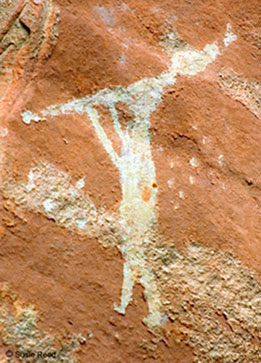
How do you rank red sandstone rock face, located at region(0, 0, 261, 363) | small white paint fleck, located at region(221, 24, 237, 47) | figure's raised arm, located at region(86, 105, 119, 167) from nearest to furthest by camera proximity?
red sandstone rock face, located at region(0, 0, 261, 363), figure's raised arm, located at region(86, 105, 119, 167), small white paint fleck, located at region(221, 24, 237, 47)

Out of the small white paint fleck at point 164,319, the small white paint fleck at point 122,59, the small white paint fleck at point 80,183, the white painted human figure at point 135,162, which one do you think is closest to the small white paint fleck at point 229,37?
the white painted human figure at point 135,162

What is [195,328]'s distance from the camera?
3.46 ft

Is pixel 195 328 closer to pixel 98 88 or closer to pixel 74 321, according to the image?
pixel 74 321

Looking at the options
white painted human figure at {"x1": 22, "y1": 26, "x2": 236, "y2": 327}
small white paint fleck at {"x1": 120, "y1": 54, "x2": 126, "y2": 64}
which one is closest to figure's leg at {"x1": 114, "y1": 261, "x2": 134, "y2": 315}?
white painted human figure at {"x1": 22, "y1": 26, "x2": 236, "y2": 327}

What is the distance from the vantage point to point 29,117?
3.40 feet

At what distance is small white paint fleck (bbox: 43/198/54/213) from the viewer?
3.31 ft

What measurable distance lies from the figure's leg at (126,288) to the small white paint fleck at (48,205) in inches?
7.8

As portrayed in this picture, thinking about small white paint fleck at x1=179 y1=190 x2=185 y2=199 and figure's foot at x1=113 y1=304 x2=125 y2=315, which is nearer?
figure's foot at x1=113 y1=304 x2=125 y2=315

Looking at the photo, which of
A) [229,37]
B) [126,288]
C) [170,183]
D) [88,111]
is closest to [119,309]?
[126,288]

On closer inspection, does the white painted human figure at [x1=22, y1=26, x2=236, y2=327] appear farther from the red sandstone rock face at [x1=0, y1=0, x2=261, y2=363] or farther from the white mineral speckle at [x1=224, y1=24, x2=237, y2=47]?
the white mineral speckle at [x1=224, y1=24, x2=237, y2=47]

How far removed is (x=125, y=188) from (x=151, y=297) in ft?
0.80

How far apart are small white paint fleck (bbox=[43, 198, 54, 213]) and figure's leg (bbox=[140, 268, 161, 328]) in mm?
240

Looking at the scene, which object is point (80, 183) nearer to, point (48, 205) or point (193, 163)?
point (48, 205)

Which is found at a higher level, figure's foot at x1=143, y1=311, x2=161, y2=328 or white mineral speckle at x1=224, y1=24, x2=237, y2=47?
white mineral speckle at x1=224, y1=24, x2=237, y2=47
